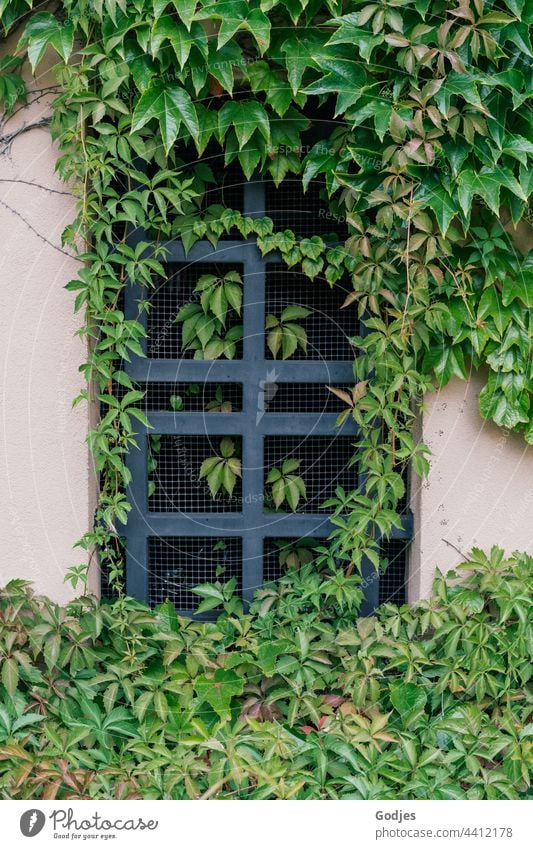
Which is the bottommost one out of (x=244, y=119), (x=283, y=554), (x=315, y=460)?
(x=283, y=554)

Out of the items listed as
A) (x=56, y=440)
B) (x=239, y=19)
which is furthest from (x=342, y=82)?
(x=56, y=440)

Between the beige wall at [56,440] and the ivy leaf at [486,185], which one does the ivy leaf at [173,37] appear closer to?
the beige wall at [56,440]

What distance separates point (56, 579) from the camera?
290 centimetres

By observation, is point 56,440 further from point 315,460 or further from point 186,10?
point 186,10

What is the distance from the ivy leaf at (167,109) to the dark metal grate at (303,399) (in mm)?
960

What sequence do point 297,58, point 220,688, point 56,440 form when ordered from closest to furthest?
point 297,58 < point 220,688 < point 56,440

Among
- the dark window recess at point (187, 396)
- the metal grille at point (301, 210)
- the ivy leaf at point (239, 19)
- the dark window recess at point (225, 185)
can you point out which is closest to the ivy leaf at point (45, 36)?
the ivy leaf at point (239, 19)

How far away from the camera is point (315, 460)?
3066mm

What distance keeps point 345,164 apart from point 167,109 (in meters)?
0.62

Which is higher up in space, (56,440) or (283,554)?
(56,440)

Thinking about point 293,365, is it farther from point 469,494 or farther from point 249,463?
point 469,494

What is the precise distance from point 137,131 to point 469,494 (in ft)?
5.74

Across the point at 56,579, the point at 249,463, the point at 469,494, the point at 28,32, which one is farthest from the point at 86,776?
the point at 28,32
